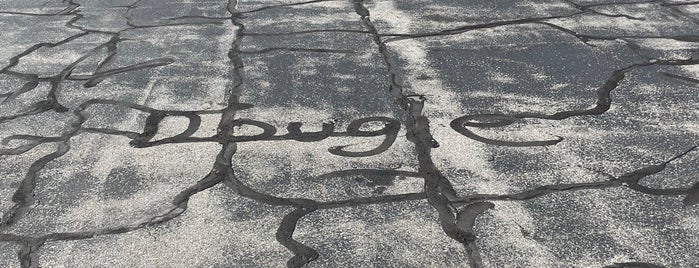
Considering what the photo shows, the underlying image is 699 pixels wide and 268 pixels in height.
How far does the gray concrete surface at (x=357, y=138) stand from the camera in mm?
2055

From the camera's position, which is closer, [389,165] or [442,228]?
[442,228]

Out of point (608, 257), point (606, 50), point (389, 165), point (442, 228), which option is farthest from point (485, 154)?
point (606, 50)

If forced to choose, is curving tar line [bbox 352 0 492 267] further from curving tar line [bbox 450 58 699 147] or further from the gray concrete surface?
curving tar line [bbox 450 58 699 147]

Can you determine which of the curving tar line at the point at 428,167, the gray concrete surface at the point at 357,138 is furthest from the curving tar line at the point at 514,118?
the curving tar line at the point at 428,167

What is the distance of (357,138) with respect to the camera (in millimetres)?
2713

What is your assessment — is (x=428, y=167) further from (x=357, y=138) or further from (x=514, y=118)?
(x=514, y=118)

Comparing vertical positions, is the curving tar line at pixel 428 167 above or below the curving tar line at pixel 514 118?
below

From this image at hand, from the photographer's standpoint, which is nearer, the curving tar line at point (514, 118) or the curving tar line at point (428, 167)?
the curving tar line at point (428, 167)

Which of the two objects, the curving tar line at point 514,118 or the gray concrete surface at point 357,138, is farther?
the curving tar line at point 514,118

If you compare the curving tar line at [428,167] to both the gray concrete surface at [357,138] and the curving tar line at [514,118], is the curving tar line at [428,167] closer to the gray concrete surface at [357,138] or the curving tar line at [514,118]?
the gray concrete surface at [357,138]

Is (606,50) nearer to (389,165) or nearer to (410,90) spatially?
(410,90)

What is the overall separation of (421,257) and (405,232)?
0.14 meters

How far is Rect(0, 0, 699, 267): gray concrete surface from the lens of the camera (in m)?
2.05

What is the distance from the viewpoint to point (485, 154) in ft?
8.36
